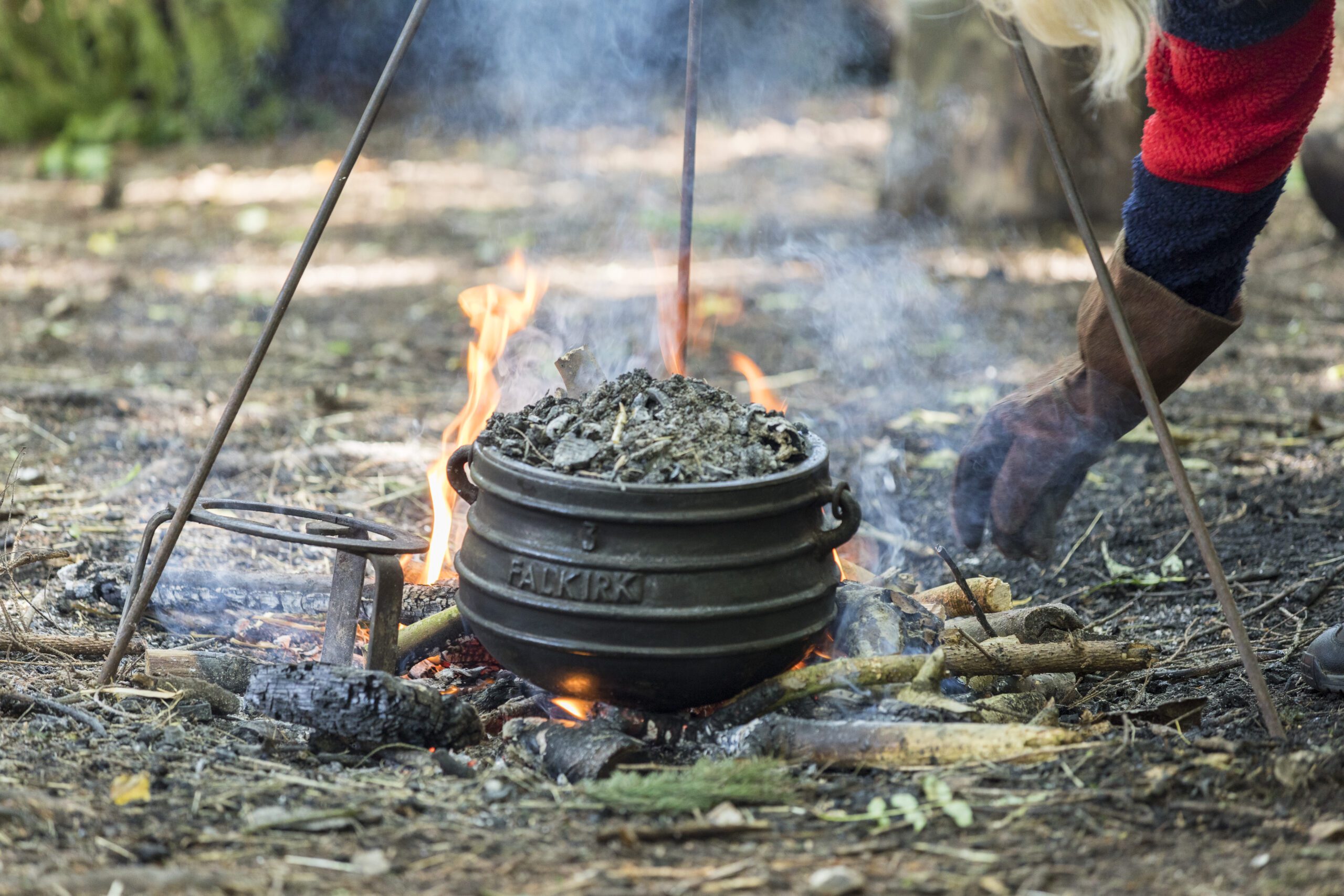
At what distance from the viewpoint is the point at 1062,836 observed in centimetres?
210

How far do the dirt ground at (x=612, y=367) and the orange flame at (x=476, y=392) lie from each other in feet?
1.13

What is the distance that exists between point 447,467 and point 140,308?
16.1 ft

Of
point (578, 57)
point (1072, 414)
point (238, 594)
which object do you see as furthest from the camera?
point (578, 57)

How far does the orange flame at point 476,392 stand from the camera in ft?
11.1

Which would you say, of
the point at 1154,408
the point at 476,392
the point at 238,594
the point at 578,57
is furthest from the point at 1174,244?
the point at 578,57

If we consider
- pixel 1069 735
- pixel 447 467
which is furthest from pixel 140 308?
pixel 1069 735

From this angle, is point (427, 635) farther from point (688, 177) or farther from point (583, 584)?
point (688, 177)

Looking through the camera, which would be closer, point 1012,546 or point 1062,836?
point 1062,836

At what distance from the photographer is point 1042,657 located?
2770 mm

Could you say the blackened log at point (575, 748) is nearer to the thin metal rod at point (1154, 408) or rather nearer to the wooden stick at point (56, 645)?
the wooden stick at point (56, 645)

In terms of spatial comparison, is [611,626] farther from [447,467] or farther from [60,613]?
[60,613]

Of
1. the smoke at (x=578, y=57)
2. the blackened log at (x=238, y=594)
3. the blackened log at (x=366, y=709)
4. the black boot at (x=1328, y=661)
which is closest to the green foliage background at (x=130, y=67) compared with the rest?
the smoke at (x=578, y=57)

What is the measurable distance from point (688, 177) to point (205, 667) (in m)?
1.61

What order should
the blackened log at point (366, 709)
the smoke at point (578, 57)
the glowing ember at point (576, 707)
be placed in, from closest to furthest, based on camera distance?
the blackened log at point (366, 709) → the glowing ember at point (576, 707) → the smoke at point (578, 57)
